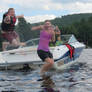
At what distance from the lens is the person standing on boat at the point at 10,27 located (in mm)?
8867

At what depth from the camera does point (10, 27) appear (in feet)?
30.1

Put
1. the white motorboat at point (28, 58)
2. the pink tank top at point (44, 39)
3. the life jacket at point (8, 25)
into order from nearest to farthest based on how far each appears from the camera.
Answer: the pink tank top at point (44, 39), the white motorboat at point (28, 58), the life jacket at point (8, 25)

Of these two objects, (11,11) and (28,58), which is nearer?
(28,58)

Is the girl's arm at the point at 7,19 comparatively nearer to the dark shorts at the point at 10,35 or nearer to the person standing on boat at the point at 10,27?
the person standing on boat at the point at 10,27

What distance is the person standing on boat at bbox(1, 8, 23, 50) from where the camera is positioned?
8867 millimetres

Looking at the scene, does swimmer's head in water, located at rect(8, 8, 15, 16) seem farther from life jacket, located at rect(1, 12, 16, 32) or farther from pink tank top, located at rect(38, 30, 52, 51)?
pink tank top, located at rect(38, 30, 52, 51)

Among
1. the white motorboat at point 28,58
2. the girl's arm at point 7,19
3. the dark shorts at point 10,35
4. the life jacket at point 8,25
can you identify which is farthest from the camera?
the dark shorts at point 10,35

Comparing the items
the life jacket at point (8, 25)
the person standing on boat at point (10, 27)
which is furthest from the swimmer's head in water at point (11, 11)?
the life jacket at point (8, 25)

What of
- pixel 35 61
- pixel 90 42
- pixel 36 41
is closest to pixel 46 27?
pixel 35 61

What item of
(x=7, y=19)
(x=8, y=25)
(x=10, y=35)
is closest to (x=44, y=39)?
(x=7, y=19)

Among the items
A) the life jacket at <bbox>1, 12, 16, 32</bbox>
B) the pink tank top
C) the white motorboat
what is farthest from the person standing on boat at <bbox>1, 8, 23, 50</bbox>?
the pink tank top

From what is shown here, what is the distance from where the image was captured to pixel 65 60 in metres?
8.78

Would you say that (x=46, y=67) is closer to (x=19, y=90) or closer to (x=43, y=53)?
(x=43, y=53)

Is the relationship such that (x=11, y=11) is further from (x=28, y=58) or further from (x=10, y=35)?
(x=28, y=58)
